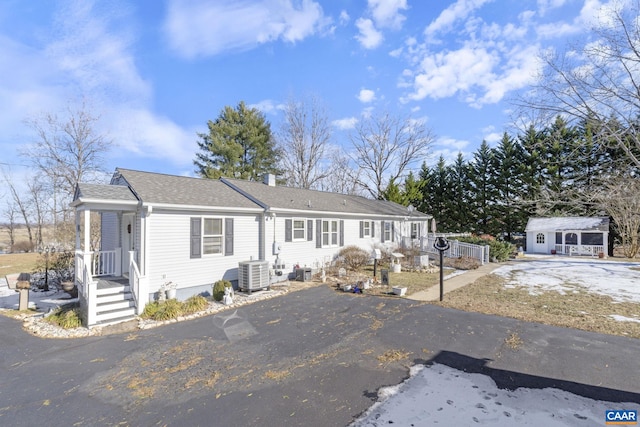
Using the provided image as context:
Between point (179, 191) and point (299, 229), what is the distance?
532 centimetres

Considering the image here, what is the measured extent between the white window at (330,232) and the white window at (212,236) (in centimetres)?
554

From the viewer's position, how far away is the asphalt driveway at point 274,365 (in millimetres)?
3879

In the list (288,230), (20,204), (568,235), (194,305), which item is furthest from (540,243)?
(20,204)

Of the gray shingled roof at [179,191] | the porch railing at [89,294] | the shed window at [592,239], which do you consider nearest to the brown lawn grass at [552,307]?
the gray shingled roof at [179,191]

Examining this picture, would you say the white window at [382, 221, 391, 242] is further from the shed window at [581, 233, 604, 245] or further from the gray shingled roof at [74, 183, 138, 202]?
the shed window at [581, 233, 604, 245]

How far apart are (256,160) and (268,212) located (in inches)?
725

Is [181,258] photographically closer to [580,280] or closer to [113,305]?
[113,305]

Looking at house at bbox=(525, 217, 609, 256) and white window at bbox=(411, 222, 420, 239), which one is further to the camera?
house at bbox=(525, 217, 609, 256)

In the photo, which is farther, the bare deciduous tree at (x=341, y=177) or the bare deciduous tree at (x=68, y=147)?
the bare deciduous tree at (x=341, y=177)

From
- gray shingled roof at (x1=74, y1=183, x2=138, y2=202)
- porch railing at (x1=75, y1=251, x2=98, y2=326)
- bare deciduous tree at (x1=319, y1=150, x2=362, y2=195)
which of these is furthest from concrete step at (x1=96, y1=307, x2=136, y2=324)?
bare deciduous tree at (x1=319, y1=150, x2=362, y2=195)

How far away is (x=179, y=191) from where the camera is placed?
33.8 feet

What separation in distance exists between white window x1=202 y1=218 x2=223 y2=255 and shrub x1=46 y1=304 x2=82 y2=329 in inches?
142

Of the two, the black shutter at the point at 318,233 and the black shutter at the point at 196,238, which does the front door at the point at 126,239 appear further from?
the black shutter at the point at 318,233

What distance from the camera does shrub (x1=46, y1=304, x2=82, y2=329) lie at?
287 inches
